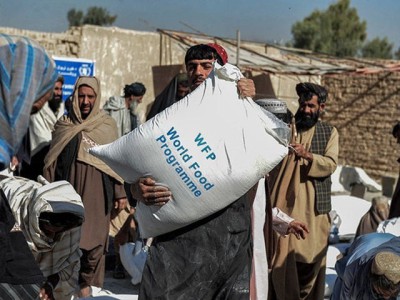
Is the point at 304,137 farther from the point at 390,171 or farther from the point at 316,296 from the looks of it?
the point at 390,171

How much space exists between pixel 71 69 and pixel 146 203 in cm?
760

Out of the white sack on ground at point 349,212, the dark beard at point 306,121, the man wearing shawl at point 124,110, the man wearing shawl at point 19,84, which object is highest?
the man wearing shawl at point 19,84

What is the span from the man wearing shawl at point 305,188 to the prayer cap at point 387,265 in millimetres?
1446

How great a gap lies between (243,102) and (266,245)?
1.11 meters

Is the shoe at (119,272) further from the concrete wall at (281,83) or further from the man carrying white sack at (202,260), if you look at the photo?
the concrete wall at (281,83)

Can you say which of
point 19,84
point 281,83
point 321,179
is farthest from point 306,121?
point 281,83

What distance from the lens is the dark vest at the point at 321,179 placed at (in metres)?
5.95

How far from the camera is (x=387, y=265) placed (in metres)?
4.36

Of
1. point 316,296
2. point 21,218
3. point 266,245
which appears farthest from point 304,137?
point 21,218

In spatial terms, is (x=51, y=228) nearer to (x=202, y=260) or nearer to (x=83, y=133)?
(x=202, y=260)

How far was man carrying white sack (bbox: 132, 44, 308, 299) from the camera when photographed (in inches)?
150

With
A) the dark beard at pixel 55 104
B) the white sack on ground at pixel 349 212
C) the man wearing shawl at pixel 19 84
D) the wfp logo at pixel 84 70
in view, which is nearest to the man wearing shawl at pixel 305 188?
the dark beard at pixel 55 104

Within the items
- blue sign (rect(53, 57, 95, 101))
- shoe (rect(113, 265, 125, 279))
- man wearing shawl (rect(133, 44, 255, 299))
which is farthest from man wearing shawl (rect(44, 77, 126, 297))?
blue sign (rect(53, 57, 95, 101))

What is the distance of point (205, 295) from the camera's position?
3852mm
